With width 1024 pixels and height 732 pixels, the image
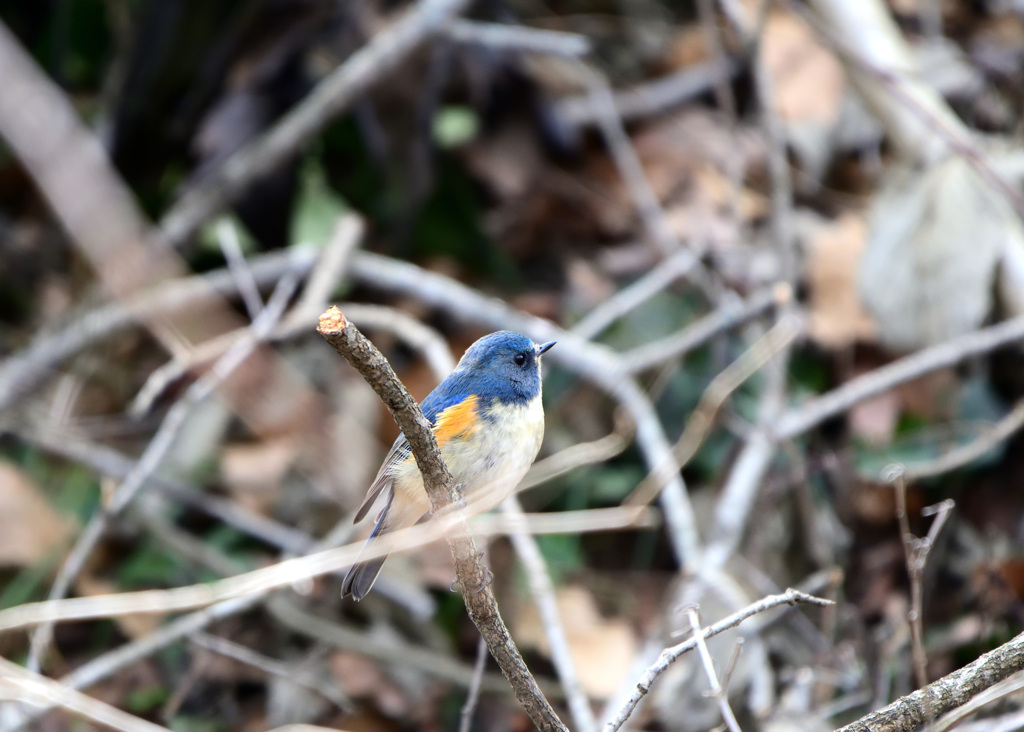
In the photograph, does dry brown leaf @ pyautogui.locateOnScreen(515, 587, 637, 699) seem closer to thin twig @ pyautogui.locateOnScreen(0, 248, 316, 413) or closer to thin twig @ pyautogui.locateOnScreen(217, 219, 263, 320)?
thin twig @ pyautogui.locateOnScreen(217, 219, 263, 320)

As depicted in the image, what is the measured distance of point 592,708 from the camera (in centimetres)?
454

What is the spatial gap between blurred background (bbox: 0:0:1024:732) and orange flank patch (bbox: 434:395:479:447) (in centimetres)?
83

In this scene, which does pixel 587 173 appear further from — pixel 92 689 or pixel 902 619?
pixel 92 689

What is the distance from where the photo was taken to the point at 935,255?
4707 millimetres

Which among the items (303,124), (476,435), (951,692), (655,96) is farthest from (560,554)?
(655,96)

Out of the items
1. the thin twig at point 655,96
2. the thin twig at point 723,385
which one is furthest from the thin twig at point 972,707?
the thin twig at point 655,96

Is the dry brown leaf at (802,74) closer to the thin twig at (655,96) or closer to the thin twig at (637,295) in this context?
the thin twig at (655,96)

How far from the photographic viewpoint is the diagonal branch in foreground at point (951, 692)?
2.04 metres

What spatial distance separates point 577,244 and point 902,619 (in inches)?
120

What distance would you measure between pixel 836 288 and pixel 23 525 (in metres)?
4.38

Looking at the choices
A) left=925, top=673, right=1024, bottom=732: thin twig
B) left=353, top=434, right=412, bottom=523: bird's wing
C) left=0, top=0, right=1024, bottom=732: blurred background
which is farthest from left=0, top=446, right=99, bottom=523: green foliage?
left=925, top=673, right=1024, bottom=732: thin twig

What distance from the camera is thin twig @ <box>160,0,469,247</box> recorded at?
17.1 ft

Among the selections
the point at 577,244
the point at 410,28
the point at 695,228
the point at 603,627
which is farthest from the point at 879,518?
the point at 410,28

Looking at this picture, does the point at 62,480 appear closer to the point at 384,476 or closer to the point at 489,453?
the point at 384,476
